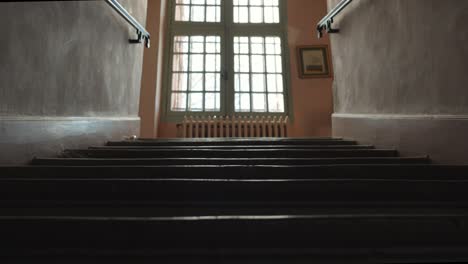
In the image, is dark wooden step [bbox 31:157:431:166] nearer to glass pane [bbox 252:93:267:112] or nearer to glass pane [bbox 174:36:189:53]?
glass pane [bbox 252:93:267:112]

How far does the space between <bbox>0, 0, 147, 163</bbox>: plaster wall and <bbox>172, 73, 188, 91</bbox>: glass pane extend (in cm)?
272

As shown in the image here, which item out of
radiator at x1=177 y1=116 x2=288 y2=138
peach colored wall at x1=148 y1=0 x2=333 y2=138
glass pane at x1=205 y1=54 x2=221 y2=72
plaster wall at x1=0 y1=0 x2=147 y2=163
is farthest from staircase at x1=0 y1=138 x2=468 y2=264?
glass pane at x1=205 y1=54 x2=221 y2=72

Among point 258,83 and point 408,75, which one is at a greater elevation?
point 258,83

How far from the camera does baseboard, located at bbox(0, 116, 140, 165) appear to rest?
1580mm

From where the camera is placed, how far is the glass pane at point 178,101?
5816 mm

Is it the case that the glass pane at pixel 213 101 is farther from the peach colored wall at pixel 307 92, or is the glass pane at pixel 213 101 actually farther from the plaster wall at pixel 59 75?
the plaster wall at pixel 59 75

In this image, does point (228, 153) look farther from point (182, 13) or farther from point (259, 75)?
point (182, 13)

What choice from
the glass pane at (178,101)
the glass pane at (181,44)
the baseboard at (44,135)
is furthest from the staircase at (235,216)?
the glass pane at (181,44)

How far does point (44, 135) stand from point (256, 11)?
527cm

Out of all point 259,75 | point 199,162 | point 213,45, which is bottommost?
point 199,162

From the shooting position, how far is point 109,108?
2838 millimetres

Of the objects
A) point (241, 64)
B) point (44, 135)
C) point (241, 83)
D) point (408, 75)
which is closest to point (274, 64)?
point (241, 64)

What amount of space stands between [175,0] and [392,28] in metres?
4.92

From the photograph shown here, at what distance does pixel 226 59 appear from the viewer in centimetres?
599
